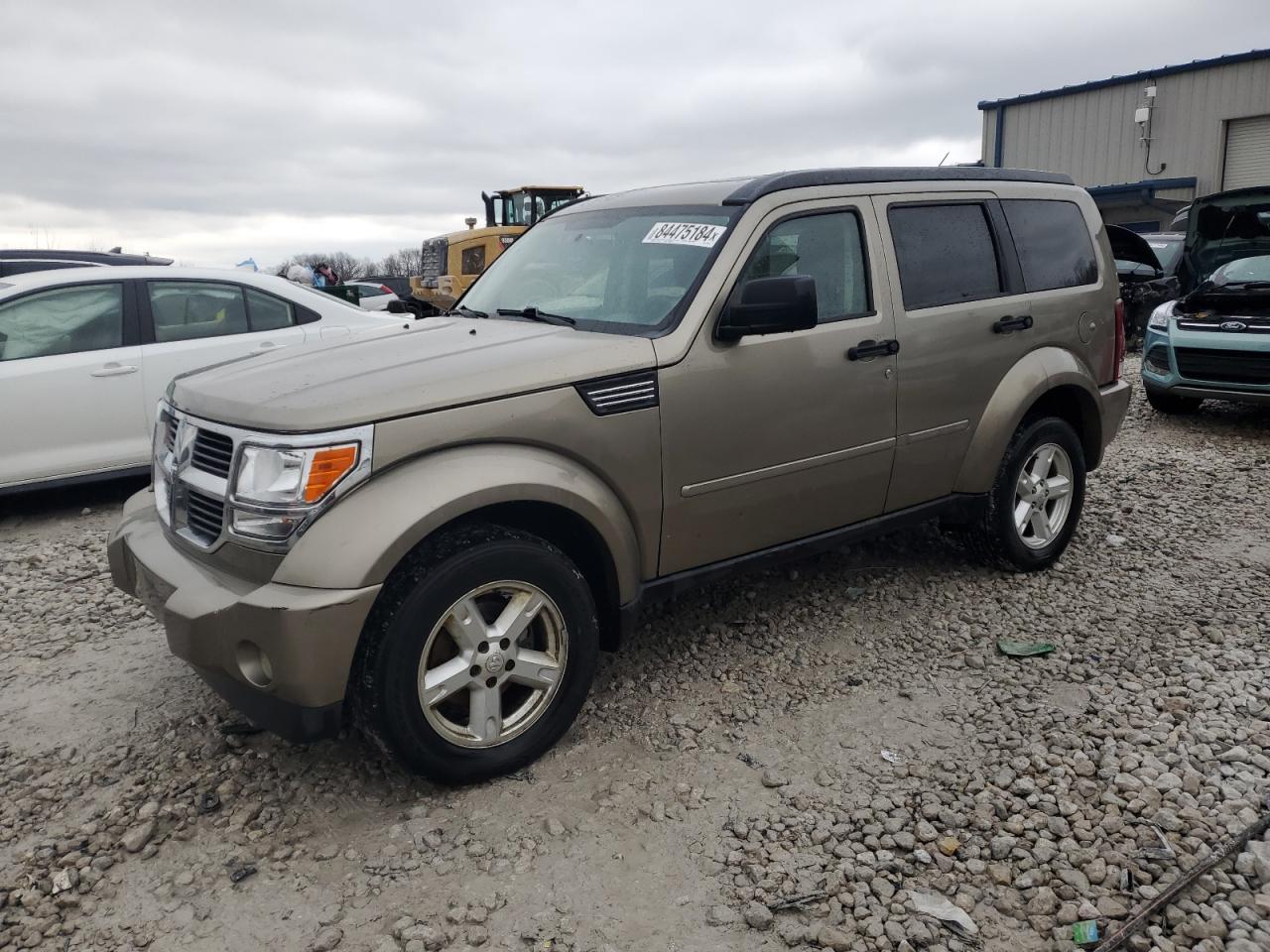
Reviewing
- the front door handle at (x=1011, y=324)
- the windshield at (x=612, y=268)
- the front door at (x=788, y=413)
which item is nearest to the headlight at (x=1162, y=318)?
the front door handle at (x=1011, y=324)

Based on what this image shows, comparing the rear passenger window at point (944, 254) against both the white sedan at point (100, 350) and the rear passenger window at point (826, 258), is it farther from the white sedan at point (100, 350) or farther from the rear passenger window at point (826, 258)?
the white sedan at point (100, 350)

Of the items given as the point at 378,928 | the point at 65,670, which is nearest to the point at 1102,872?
the point at 378,928

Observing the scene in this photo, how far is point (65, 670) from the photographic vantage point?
4.11 m

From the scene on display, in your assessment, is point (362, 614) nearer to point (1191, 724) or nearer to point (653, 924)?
point (653, 924)

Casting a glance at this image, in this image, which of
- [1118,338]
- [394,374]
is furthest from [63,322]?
[1118,338]

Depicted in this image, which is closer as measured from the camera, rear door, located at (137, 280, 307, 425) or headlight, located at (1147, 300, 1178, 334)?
rear door, located at (137, 280, 307, 425)

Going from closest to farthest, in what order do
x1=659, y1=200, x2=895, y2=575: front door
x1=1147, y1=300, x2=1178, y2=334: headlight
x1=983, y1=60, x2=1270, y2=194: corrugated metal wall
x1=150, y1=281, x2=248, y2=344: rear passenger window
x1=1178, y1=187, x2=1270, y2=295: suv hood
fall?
1. x1=659, y1=200, x2=895, y2=575: front door
2. x1=150, y1=281, x2=248, y2=344: rear passenger window
3. x1=1147, y1=300, x2=1178, y2=334: headlight
4. x1=1178, y1=187, x2=1270, y2=295: suv hood
5. x1=983, y1=60, x2=1270, y2=194: corrugated metal wall

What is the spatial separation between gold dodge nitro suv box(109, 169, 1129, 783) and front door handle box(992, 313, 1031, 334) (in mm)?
15

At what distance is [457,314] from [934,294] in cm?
208

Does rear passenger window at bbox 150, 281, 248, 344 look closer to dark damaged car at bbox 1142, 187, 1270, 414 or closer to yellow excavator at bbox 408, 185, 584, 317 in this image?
dark damaged car at bbox 1142, 187, 1270, 414

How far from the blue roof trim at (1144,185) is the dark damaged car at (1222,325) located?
17382 mm

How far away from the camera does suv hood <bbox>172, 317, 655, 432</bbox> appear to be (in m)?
2.87

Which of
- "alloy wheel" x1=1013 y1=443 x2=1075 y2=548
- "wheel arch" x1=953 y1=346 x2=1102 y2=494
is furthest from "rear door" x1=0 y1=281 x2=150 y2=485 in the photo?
"alloy wheel" x1=1013 y1=443 x2=1075 y2=548

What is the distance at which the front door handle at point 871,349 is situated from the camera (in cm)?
391
